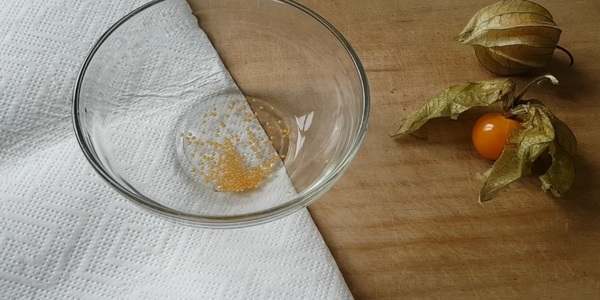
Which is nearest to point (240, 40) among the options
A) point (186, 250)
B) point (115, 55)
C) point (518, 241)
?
point (115, 55)

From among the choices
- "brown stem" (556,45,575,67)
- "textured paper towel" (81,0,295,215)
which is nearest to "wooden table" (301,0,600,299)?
"brown stem" (556,45,575,67)

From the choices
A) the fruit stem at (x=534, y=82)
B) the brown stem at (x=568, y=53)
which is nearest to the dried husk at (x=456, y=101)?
the fruit stem at (x=534, y=82)

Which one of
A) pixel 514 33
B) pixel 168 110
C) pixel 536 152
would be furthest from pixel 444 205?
pixel 168 110

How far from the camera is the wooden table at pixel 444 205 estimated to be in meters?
1.02

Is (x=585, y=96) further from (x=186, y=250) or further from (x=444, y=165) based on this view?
(x=186, y=250)

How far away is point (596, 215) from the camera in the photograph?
1067mm

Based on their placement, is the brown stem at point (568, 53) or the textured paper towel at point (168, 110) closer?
the textured paper towel at point (168, 110)

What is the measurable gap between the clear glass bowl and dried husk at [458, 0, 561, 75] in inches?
7.6

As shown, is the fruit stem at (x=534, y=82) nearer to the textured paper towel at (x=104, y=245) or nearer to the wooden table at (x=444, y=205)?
the wooden table at (x=444, y=205)

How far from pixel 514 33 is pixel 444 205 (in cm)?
24

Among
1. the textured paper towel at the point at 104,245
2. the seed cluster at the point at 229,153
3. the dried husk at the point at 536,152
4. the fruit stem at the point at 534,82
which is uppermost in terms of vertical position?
the fruit stem at the point at 534,82

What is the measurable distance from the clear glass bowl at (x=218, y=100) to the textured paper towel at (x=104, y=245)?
0.04m

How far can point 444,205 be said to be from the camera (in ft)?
3.49

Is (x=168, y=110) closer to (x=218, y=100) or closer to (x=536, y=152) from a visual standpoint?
(x=218, y=100)
